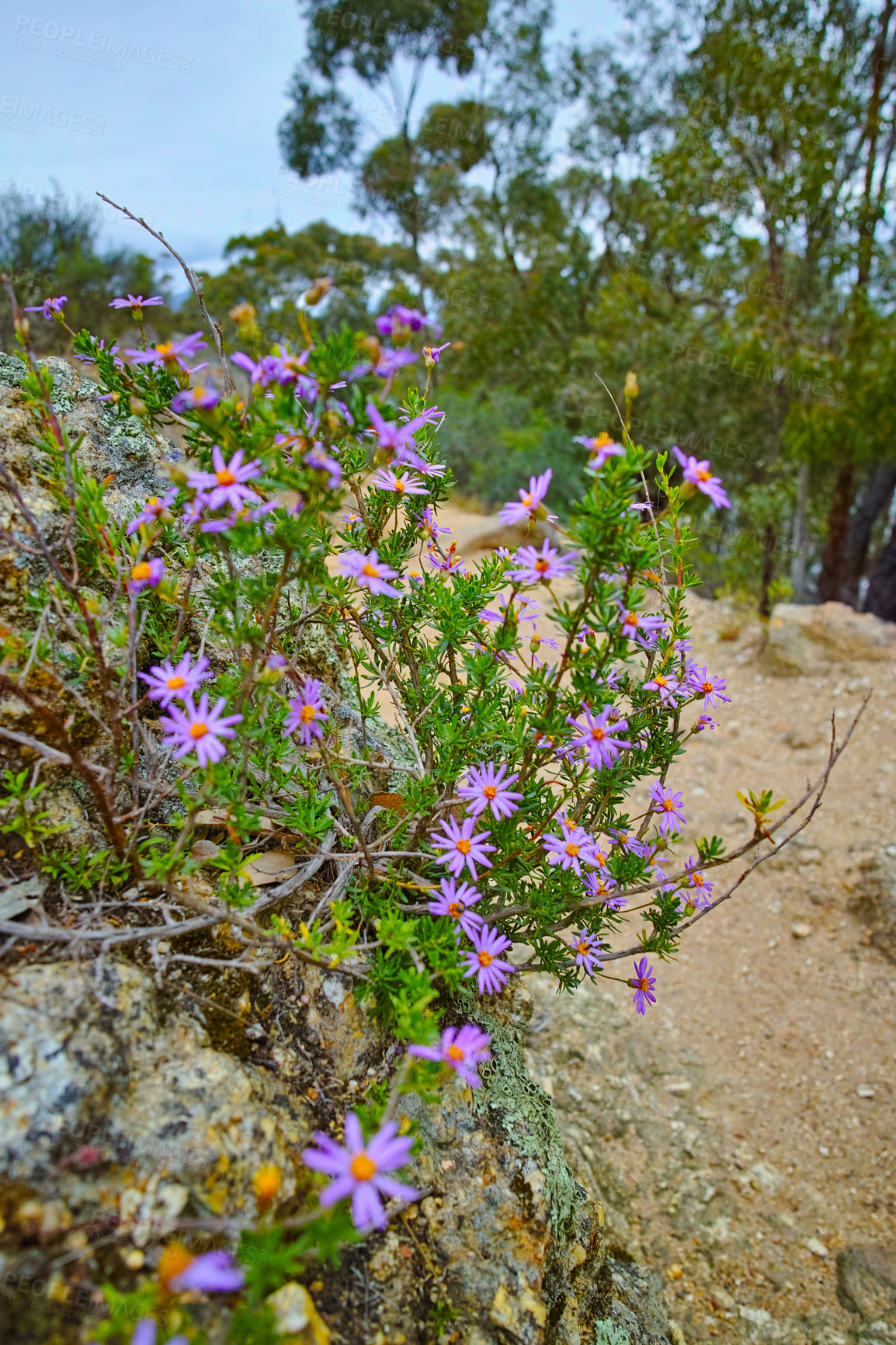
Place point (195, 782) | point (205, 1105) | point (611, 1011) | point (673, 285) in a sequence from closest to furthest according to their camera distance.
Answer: point (205, 1105), point (195, 782), point (611, 1011), point (673, 285)

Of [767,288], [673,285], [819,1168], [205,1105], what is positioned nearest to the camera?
[205,1105]

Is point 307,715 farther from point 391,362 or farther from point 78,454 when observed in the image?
point 78,454

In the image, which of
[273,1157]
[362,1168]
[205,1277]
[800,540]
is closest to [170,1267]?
[205,1277]

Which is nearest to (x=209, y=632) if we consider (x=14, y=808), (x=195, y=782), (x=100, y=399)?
(x=195, y=782)

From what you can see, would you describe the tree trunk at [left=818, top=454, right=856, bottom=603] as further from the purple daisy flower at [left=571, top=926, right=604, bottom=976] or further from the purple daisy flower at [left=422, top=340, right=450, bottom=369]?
the purple daisy flower at [left=571, top=926, right=604, bottom=976]

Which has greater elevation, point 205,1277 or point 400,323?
point 400,323

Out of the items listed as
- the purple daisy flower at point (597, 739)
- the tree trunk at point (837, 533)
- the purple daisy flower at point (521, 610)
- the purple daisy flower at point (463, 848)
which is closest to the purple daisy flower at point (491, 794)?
the purple daisy flower at point (463, 848)

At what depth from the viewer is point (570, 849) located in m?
1.40

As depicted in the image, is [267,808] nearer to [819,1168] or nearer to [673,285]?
[819,1168]

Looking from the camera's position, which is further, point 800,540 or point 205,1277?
point 800,540

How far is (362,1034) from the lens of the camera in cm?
134

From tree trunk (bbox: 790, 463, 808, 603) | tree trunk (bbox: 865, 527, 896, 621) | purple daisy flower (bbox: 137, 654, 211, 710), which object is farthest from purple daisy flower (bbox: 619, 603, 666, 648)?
tree trunk (bbox: 865, 527, 896, 621)

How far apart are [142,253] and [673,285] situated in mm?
9207

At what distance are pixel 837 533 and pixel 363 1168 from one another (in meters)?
7.64
